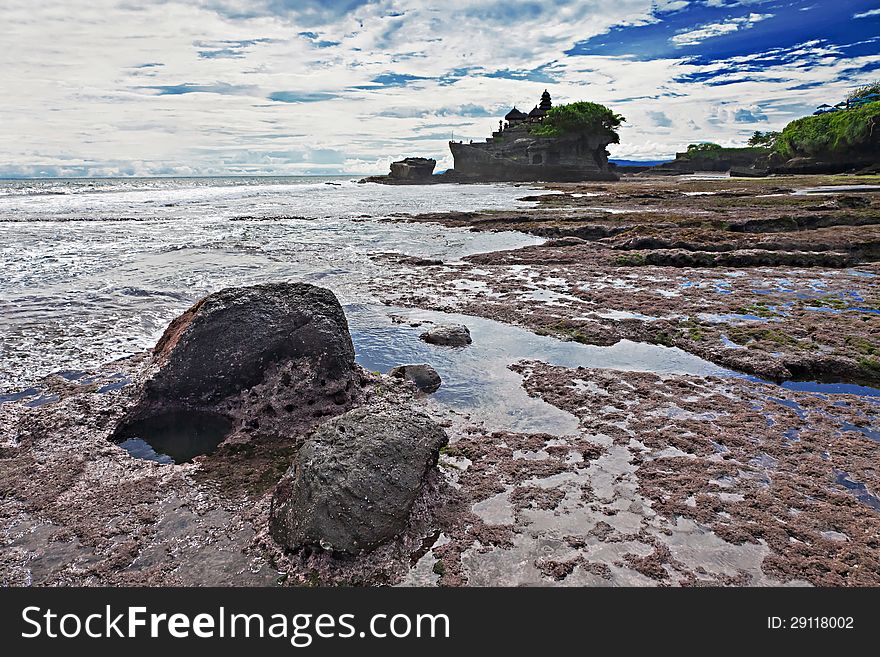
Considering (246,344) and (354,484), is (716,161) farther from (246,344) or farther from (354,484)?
(354,484)

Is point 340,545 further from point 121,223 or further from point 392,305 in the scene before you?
point 121,223

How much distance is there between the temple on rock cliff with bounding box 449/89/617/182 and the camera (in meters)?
101

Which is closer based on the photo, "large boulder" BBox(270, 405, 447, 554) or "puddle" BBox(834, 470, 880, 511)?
"large boulder" BBox(270, 405, 447, 554)

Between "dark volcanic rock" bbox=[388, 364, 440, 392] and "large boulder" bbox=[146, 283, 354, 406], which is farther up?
"large boulder" bbox=[146, 283, 354, 406]

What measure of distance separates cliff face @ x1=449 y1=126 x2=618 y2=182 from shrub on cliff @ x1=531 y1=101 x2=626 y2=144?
1.17 meters

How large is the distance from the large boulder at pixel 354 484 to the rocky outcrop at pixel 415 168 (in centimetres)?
11337

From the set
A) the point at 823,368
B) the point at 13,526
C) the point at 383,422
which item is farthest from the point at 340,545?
the point at 823,368

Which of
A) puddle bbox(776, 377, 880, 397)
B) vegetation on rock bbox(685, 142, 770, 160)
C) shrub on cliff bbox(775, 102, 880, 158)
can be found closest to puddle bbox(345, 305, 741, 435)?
puddle bbox(776, 377, 880, 397)

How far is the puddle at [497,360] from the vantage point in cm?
730

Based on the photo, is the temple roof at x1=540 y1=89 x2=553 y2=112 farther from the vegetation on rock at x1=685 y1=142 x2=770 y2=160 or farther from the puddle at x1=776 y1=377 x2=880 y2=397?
the puddle at x1=776 y1=377 x2=880 y2=397

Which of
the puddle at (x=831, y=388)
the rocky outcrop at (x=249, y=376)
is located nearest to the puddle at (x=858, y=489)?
the puddle at (x=831, y=388)

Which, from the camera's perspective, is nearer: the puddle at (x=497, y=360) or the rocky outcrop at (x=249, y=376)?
the rocky outcrop at (x=249, y=376)

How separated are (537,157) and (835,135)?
47279 millimetres

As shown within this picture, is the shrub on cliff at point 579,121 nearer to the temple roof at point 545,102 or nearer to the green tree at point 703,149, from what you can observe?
the temple roof at point 545,102
